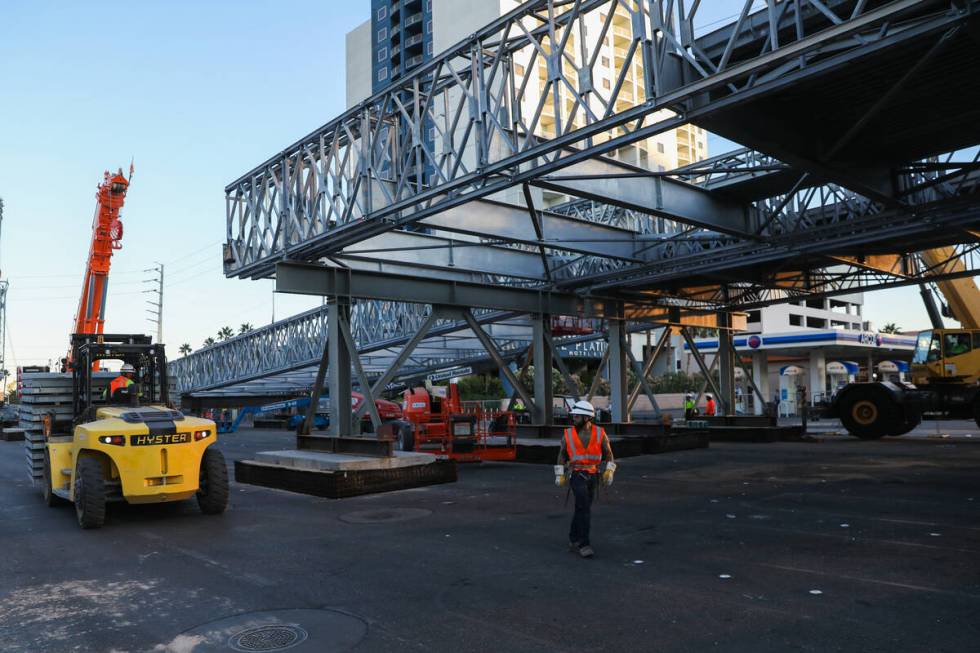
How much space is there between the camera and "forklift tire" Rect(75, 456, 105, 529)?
34.2 feet

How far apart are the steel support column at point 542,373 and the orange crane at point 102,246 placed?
1778 centimetres

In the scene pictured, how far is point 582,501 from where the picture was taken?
8188mm

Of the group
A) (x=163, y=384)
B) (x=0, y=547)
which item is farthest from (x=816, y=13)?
(x=0, y=547)

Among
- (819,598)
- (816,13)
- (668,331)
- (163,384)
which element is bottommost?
(819,598)

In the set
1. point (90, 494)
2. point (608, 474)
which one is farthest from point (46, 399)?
point (608, 474)

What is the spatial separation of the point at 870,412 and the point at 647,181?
49.3ft

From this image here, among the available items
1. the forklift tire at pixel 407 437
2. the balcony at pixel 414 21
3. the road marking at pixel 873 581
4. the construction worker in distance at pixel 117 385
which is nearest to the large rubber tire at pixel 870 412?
the forklift tire at pixel 407 437

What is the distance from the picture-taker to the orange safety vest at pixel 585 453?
8266 mm

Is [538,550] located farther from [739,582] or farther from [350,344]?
[350,344]

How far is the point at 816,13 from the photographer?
9094mm

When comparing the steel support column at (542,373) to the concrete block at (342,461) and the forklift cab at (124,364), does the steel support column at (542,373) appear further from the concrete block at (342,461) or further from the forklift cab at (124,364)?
the forklift cab at (124,364)

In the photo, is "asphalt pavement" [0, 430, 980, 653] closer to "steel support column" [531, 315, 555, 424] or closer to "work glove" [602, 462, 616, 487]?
"work glove" [602, 462, 616, 487]

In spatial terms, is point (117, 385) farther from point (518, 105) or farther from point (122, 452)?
point (518, 105)

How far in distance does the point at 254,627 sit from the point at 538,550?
3.60 meters
